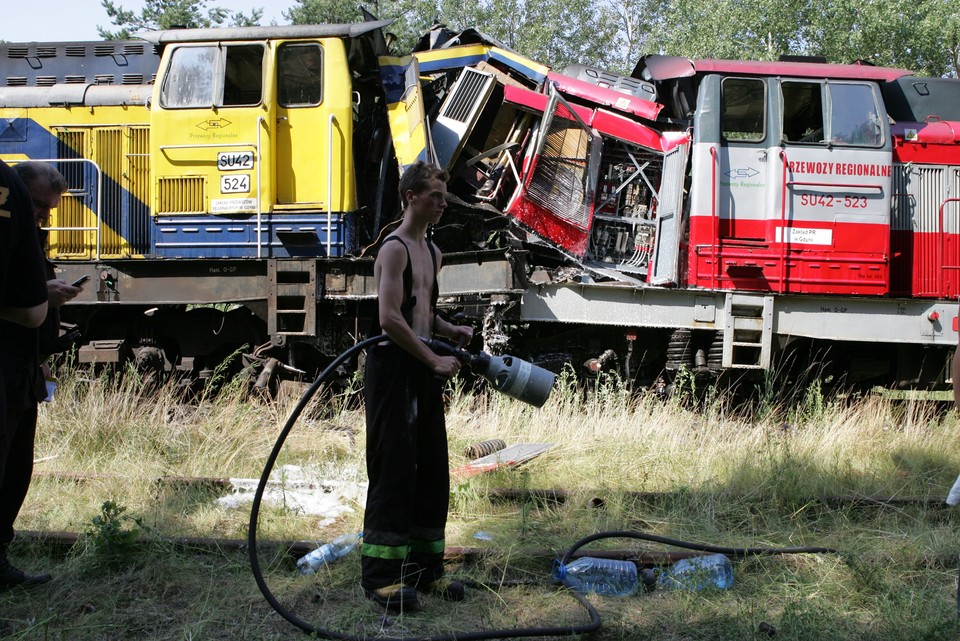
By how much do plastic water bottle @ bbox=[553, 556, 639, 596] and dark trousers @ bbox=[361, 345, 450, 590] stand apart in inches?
24.6

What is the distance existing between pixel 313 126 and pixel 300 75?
1.70ft

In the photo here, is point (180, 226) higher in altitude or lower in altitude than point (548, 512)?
higher

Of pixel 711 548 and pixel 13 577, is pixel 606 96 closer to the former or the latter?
pixel 711 548

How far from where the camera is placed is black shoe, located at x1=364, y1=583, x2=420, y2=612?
3.29m

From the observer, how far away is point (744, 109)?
738cm

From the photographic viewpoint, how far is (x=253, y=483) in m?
4.95

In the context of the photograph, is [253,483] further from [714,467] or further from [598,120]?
[598,120]

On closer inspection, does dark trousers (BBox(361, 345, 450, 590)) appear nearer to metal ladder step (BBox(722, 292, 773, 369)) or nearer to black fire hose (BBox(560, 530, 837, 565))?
black fire hose (BBox(560, 530, 837, 565))

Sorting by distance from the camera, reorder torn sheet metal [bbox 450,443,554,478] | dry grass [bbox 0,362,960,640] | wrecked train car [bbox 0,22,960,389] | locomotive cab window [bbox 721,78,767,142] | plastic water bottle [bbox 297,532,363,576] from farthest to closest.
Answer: locomotive cab window [bbox 721,78,767,142]
wrecked train car [bbox 0,22,960,389]
torn sheet metal [bbox 450,443,554,478]
plastic water bottle [bbox 297,532,363,576]
dry grass [bbox 0,362,960,640]

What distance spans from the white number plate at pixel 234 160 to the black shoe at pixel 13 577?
15.1ft

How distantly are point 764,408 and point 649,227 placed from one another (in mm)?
2114

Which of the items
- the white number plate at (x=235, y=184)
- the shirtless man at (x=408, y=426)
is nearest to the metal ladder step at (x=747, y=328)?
the shirtless man at (x=408, y=426)

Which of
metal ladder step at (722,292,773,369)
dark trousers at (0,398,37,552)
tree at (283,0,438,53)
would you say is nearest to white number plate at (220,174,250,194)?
dark trousers at (0,398,37,552)

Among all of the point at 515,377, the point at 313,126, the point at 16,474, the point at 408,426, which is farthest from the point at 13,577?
the point at 313,126
